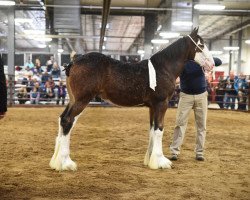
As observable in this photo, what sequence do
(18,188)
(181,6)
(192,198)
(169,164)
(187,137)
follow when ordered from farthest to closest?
1. (181,6)
2. (187,137)
3. (169,164)
4. (18,188)
5. (192,198)

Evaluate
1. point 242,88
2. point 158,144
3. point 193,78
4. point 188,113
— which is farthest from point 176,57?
point 242,88

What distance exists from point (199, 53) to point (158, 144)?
1.62 metres

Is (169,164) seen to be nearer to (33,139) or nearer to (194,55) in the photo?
(194,55)

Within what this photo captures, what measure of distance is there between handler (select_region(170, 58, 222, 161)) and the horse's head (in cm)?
18

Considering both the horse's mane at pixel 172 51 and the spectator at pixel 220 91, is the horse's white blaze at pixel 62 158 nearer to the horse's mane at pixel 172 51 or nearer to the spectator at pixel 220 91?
the horse's mane at pixel 172 51

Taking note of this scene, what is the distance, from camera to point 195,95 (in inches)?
223

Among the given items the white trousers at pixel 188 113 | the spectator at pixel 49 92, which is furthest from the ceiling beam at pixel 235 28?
the white trousers at pixel 188 113

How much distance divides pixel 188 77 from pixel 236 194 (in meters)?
2.36

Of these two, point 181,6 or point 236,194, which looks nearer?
point 236,194

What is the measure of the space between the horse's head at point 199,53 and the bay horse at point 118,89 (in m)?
0.30

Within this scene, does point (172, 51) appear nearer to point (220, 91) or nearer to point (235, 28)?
point (220, 91)

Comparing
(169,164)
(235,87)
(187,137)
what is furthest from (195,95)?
(235,87)

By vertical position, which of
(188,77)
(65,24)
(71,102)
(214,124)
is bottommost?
(214,124)

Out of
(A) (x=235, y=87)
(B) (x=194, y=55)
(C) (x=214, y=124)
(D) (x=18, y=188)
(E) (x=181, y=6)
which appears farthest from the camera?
(E) (x=181, y=6)
